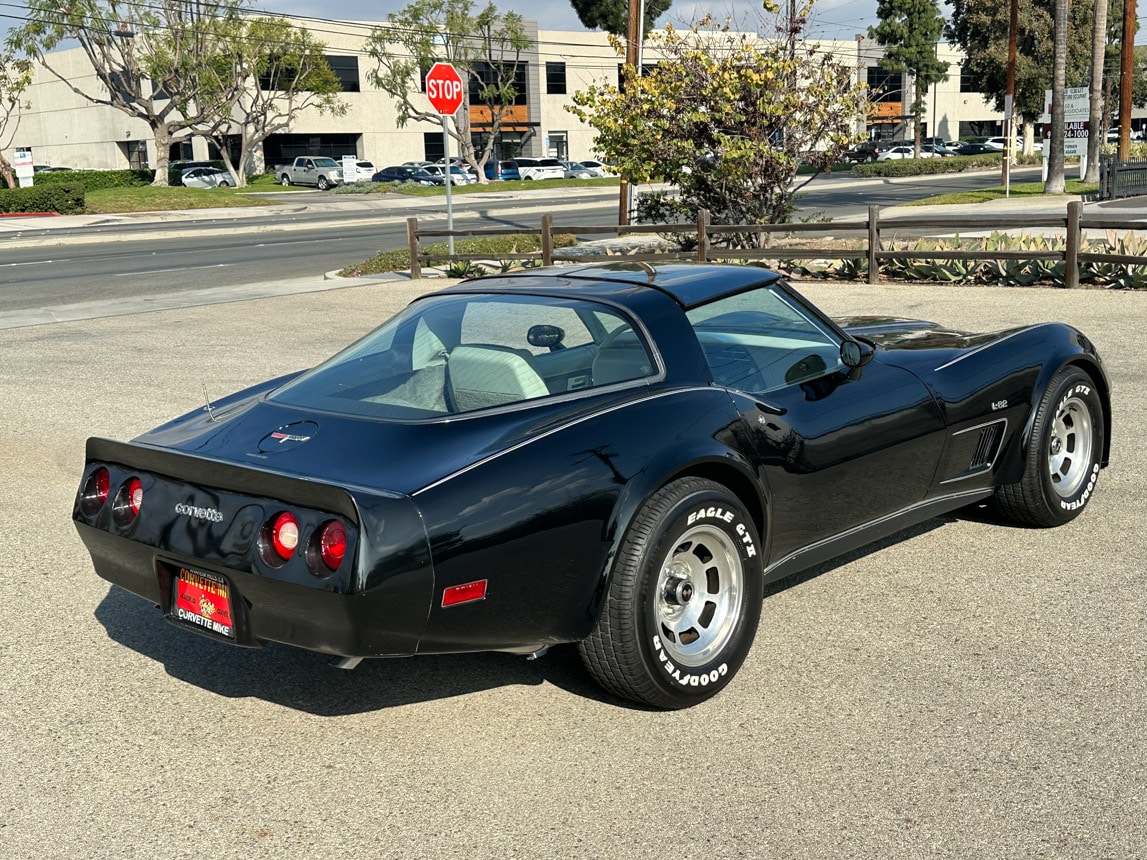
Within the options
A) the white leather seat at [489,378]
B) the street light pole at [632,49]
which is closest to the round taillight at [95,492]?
the white leather seat at [489,378]

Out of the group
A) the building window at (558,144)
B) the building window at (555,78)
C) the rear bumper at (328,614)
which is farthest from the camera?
the building window at (558,144)

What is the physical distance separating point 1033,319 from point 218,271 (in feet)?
48.2

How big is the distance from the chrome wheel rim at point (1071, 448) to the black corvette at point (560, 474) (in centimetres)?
50

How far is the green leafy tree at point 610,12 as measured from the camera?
267 feet

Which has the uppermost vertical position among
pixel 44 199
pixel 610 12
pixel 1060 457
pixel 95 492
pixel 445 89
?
pixel 610 12

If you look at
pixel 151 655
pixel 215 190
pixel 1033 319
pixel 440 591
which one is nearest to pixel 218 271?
pixel 1033 319

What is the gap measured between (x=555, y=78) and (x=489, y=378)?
82.3 meters

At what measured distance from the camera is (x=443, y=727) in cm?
408

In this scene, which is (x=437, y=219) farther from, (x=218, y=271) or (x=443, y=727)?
(x=443, y=727)

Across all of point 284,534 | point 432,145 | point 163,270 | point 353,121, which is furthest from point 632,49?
point 432,145

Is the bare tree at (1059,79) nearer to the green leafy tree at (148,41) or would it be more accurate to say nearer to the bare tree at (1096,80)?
the bare tree at (1096,80)

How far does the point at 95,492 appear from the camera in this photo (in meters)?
4.28

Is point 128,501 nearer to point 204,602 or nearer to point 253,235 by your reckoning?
point 204,602

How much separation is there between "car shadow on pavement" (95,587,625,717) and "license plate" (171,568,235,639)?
1.73ft
